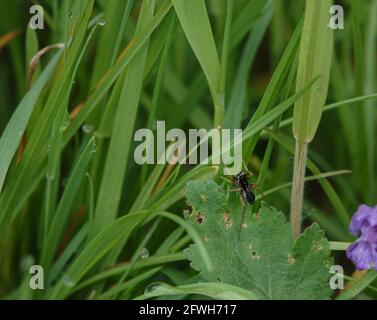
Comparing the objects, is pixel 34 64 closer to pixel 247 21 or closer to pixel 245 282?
pixel 247 21

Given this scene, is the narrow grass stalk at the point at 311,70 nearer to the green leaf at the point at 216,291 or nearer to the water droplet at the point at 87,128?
the green leaf at the point at 216,291

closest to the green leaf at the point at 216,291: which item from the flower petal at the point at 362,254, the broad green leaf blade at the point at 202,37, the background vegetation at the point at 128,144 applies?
the background vegetation at the point at 128,144

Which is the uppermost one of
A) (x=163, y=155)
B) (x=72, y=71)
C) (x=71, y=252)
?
(x=72, y=71)

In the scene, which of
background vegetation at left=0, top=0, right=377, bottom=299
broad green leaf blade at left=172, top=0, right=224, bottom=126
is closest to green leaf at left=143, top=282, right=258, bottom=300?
background vegetation at left=0, top=0, right=377, bottom=299

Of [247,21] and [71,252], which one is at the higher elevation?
[247,21]

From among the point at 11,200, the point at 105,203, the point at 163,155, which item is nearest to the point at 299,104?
the point at 163,155

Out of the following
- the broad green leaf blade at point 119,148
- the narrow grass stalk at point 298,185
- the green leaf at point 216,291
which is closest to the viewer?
the green leaf at point 216,291

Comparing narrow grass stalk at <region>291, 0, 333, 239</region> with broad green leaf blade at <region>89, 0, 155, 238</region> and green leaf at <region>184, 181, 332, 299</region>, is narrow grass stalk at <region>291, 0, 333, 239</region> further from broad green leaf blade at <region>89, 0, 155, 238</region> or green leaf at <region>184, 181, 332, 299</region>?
broad green leaf blade at <region>89, 0, 155, 238</region>
